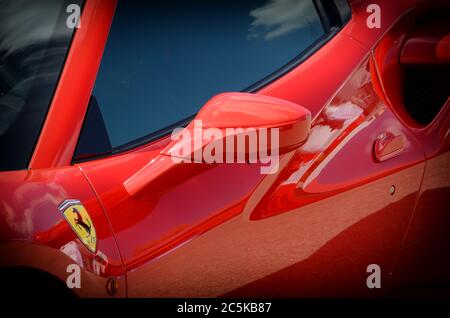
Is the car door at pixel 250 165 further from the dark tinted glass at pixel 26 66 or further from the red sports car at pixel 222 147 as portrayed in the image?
the dark tinted glass at pixel 26 66

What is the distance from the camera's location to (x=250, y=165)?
1926 mm

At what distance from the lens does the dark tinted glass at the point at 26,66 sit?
179 centimetres

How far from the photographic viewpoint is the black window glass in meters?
1.91

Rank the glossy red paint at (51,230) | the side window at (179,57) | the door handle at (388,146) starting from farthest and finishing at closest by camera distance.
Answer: the door handle at (388,146) < the side window at (179,57) < the glossy red paint at (51,230)

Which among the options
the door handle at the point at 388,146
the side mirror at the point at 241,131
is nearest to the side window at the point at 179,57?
the side mirror at the point at 241,131

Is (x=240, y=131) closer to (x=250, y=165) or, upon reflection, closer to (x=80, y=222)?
(x=250, y=165)

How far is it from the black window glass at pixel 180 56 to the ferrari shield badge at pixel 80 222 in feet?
0.78

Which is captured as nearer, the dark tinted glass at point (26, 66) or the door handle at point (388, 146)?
the dark tinted glass at point (26, 66)

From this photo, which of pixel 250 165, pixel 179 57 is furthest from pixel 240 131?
pixel 179 57

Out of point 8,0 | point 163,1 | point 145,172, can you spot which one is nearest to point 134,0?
point 163,1

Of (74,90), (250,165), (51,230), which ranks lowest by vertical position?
(51,230)

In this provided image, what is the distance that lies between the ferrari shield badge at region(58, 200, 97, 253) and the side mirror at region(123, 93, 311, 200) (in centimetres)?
26

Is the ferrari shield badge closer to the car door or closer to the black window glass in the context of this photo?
the car door

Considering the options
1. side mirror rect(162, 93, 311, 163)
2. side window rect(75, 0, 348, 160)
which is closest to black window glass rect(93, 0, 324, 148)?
side window rect(75, 0, 348, 160)
